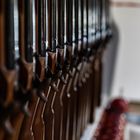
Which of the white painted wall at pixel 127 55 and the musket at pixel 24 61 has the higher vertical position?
the musket at pixel 24 61

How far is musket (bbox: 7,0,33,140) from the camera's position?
0.61 m

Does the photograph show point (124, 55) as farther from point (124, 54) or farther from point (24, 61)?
point (24, 61)

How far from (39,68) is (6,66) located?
0.20 meters

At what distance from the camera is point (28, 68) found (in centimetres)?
63

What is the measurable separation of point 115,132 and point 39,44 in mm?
923

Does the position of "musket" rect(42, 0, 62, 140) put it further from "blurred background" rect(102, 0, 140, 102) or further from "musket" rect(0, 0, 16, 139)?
"blurred background" rect(102, 0, 140, 102)

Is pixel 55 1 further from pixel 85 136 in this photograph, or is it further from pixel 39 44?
pixel 85 136

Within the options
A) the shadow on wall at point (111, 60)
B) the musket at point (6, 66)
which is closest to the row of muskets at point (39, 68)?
the musket at point (6, 66)

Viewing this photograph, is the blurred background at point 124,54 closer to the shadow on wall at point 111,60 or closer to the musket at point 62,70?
the shadow on wall at point 111,60

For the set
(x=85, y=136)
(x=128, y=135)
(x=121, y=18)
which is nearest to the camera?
(x=85, y=136)

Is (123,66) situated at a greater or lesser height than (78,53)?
lesser

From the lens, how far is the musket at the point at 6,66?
53 centimetres

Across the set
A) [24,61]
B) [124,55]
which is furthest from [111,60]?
[24,61]

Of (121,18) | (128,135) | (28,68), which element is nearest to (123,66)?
(121,18)
